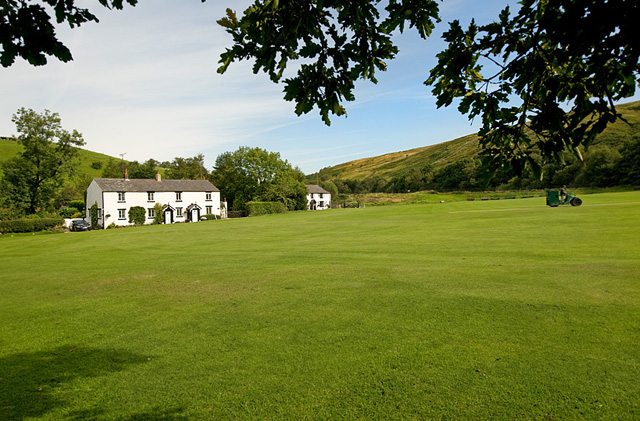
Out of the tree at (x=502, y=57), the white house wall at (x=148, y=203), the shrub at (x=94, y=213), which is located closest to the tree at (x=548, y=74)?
the tree at (x=502, y=57)

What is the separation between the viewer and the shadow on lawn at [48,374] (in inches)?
177

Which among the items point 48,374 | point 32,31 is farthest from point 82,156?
point 32,31

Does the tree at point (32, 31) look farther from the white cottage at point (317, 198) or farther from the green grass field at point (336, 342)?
the white cottage at point (317, 198)

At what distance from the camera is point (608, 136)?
382 ft

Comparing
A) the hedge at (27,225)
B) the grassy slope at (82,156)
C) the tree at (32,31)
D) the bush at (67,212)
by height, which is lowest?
the hedge at (27,225)

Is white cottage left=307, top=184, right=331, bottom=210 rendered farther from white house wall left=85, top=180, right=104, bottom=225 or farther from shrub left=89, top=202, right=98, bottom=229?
shrub left=89, top=202, right=98, bottom=229

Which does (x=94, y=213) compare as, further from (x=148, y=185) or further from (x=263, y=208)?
(x=263, y=208)

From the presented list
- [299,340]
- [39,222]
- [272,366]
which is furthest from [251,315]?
[39,222]

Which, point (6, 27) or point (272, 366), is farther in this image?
point (272, 366)

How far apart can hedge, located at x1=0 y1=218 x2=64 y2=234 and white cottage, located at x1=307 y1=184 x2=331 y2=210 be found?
2471 inches

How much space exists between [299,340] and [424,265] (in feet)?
25.7

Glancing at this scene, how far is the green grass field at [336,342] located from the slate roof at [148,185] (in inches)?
2029

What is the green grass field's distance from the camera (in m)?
4.47

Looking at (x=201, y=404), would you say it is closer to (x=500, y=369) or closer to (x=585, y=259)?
(x=500, y=369)
